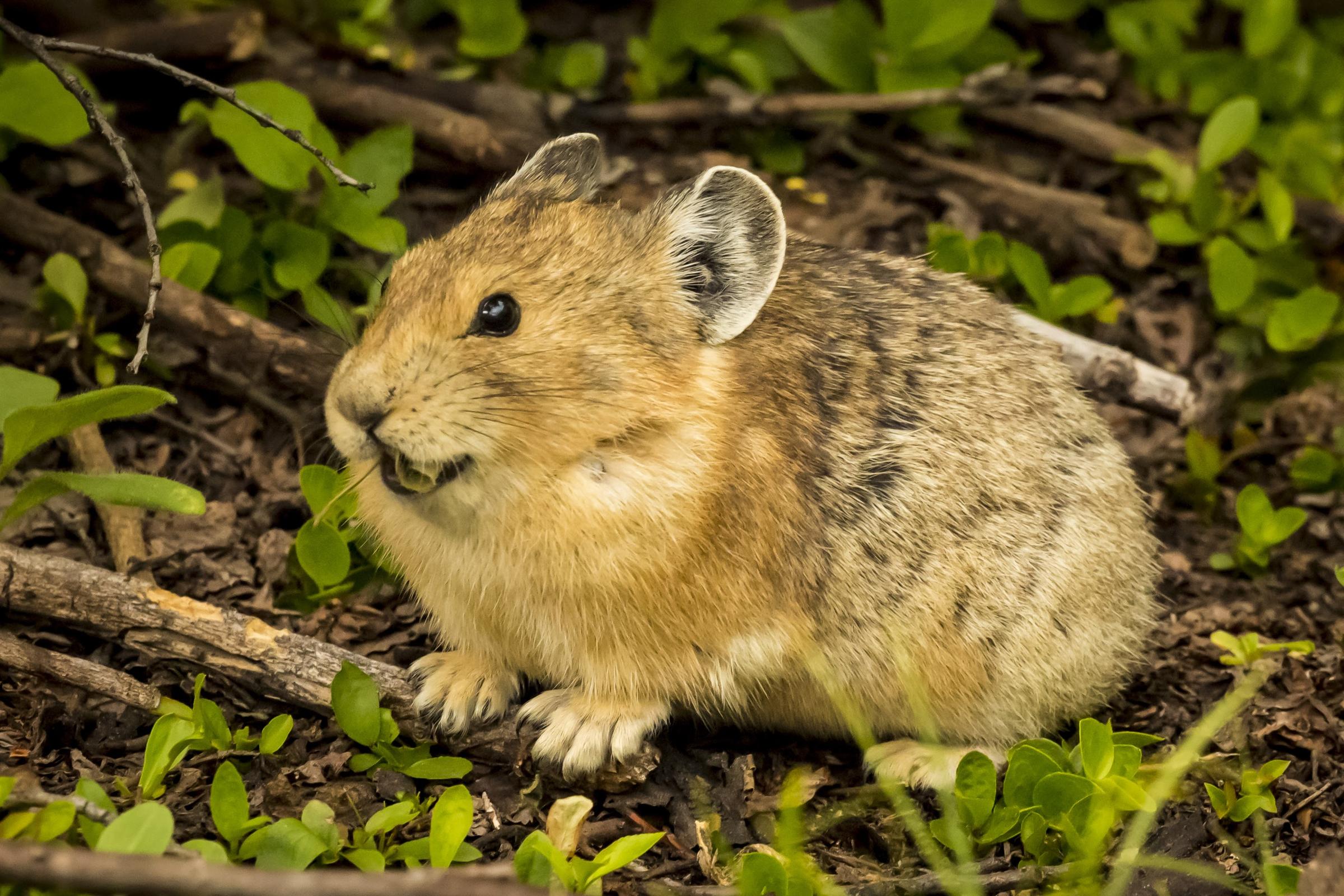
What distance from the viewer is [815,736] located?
5930 mm

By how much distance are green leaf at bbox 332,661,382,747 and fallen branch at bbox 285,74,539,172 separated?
11.8 ft

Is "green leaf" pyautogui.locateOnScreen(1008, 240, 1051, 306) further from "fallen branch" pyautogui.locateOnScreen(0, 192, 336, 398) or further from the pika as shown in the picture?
"fallen branch" pyautogui.locateOnScreen(0, 192, 336, 398)

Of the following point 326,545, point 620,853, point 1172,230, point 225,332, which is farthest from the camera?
point 1172,230

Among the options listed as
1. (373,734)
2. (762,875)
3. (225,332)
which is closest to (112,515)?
(225,332)

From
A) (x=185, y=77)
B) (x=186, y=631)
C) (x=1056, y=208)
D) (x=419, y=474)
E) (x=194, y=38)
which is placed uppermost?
(x=194, y=38)

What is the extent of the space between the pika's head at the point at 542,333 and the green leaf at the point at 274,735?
0.98 meters

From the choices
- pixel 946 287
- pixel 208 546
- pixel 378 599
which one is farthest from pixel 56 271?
pixel 946 287

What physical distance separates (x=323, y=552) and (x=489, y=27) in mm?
4089

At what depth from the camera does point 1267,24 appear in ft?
Answer: 28.1

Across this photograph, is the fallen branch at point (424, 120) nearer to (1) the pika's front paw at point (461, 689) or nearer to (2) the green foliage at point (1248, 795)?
(1) the pika's front paw at point (461, 689)

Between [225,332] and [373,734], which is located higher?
[225,332]

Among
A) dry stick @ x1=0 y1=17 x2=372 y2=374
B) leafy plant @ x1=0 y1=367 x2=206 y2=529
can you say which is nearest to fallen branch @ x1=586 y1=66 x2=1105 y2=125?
dry stick @ x1=0 y1=17 x2=372 y2=374

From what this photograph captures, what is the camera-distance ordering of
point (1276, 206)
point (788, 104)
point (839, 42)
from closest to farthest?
1. point (1276, 206)
2. point (788, 104)
3. point (839, 42)

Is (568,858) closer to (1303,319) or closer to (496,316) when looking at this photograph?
(496,316)
